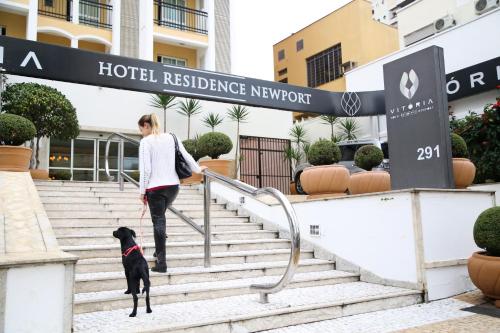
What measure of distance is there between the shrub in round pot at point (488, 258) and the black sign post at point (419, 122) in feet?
2.89

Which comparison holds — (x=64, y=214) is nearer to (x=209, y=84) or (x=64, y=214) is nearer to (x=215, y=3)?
(x=209, y=84)

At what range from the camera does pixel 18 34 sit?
53.7 feet

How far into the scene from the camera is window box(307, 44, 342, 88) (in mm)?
21327

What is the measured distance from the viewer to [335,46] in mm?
21375

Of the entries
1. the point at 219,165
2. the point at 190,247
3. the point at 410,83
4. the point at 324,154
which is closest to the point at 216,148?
the point at 219,165

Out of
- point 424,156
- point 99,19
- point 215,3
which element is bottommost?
point 424,156

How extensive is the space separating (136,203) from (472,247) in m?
4.86

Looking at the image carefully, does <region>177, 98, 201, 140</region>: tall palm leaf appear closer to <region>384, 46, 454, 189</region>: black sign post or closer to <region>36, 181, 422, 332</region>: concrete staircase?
<region>36, 181, 422, 332</region>: concrete staircase

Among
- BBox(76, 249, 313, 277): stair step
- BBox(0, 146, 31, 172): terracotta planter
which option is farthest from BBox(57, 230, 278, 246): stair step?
BBox(0, 146, 31, 172): terracotta planter

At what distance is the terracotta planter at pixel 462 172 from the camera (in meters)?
5.52

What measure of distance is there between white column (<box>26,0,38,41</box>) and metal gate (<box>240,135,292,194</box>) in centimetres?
814

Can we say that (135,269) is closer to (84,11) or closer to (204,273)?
(204,273)

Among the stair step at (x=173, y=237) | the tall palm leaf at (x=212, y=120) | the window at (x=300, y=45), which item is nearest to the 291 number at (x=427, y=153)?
the stair step at (x=173, y=237)

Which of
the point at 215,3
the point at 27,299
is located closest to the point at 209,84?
the point at 27,299
